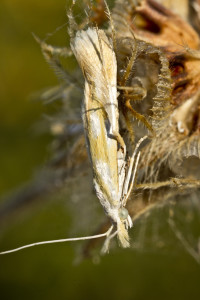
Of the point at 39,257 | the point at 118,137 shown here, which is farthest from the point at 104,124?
the point at 39,257

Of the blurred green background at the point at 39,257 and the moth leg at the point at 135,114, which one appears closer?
the moth leg at the point at 135,114

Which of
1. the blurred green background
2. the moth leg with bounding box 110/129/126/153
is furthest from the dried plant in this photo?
the blurred green background

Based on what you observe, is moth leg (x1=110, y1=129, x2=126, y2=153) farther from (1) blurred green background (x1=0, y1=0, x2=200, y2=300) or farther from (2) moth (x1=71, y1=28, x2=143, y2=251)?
(1) blurred green background (x1=0, y1=0, x2=200, y2=300)

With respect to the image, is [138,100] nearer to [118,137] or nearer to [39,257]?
[118,137]

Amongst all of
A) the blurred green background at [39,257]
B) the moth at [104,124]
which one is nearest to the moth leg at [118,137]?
the moth at [104,124]

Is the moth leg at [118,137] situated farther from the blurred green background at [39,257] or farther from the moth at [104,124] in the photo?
the blurred green background at [39,257]

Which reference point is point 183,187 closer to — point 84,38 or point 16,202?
point 84,38
